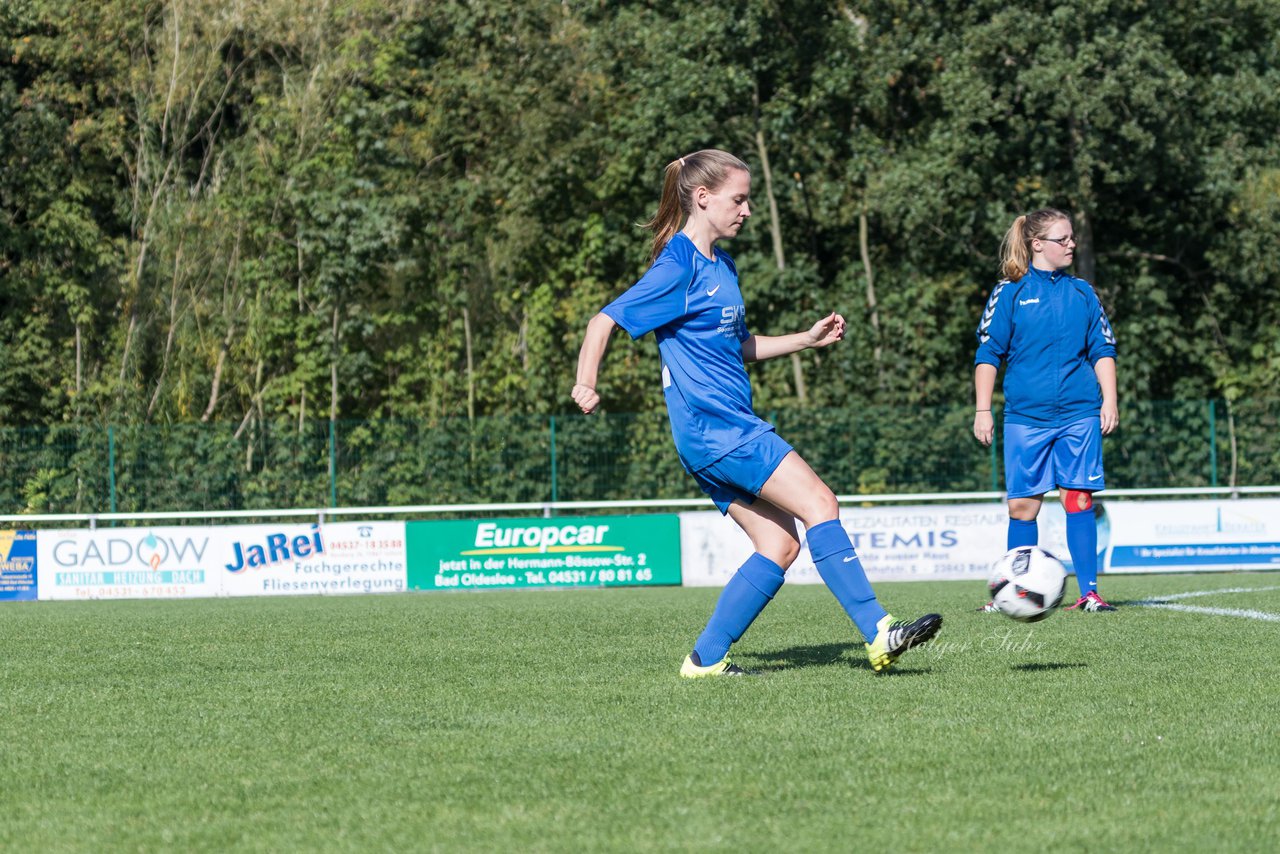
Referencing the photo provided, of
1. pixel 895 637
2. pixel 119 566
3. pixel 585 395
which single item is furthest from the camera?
pixel 119 566

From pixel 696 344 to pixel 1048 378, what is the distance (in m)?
3.09

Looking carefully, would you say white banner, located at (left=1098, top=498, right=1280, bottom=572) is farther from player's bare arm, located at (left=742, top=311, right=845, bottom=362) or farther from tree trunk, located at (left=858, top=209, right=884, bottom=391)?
player's bare arm, located at (left=742, top=311, right=845, bottom=362)

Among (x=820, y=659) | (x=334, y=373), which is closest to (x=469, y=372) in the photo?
(x=334, y=373)

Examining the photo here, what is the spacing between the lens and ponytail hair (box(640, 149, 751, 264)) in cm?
544

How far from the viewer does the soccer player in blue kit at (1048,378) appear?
777 centimetres

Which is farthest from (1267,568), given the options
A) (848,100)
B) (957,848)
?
(957,848)

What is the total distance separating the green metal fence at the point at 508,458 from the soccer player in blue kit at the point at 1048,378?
8.85 m

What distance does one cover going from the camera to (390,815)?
315cm

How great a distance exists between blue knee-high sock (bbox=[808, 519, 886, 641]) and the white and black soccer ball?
0.82 meters

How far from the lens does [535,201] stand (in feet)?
79.0

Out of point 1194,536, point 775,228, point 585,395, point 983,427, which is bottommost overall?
point 1194,536

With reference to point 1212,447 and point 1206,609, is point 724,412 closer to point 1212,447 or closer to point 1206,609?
point 1206,609

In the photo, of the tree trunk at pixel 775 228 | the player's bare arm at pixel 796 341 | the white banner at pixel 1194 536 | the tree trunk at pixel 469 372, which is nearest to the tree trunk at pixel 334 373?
the tree trunk at pixel 469 372

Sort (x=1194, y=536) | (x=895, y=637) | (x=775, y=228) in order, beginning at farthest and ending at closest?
(x=775, y=228), (x=1194, y=536), (x=895, y=637)
